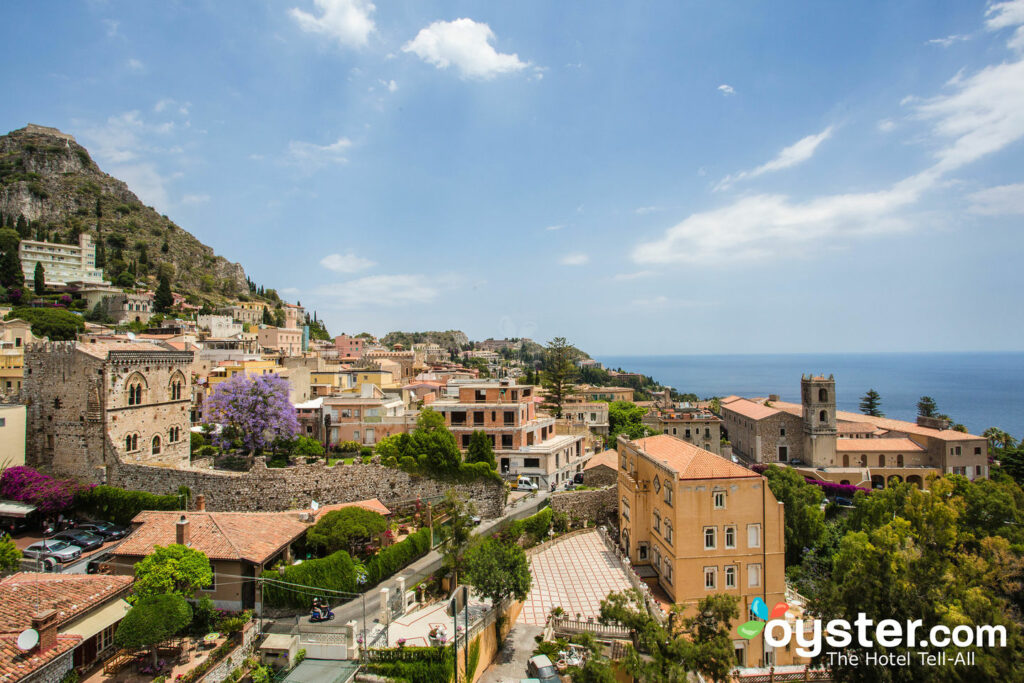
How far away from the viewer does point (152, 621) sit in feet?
44.1

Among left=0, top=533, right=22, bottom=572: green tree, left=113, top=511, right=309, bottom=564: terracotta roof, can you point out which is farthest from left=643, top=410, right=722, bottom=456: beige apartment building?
left=0, top=533, right=22, bottom=572: green tree

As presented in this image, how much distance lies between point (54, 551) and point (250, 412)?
1036cm

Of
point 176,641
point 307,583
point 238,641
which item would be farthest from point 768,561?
point 176,641

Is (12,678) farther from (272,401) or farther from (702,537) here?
(702,537)

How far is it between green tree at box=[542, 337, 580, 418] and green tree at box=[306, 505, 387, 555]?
28.3m

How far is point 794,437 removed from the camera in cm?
4538

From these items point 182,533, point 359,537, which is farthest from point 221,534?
point 359,537

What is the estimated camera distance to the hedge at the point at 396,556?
61.3 feet

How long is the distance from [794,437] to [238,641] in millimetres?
43679

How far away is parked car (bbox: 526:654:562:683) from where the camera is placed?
15.5 m

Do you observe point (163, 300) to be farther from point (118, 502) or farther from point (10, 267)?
point (118, 502)

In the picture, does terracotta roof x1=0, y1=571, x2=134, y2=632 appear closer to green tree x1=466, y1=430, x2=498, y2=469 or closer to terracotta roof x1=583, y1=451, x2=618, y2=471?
green tree x1=466, y1=430, x2=498, y2=469

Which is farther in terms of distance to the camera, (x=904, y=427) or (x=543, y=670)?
(x=904, y=427)

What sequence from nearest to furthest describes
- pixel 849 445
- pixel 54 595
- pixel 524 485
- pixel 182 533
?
pixel 54 595, pixel 182 533, pixel 524 485, pixel 849 445
